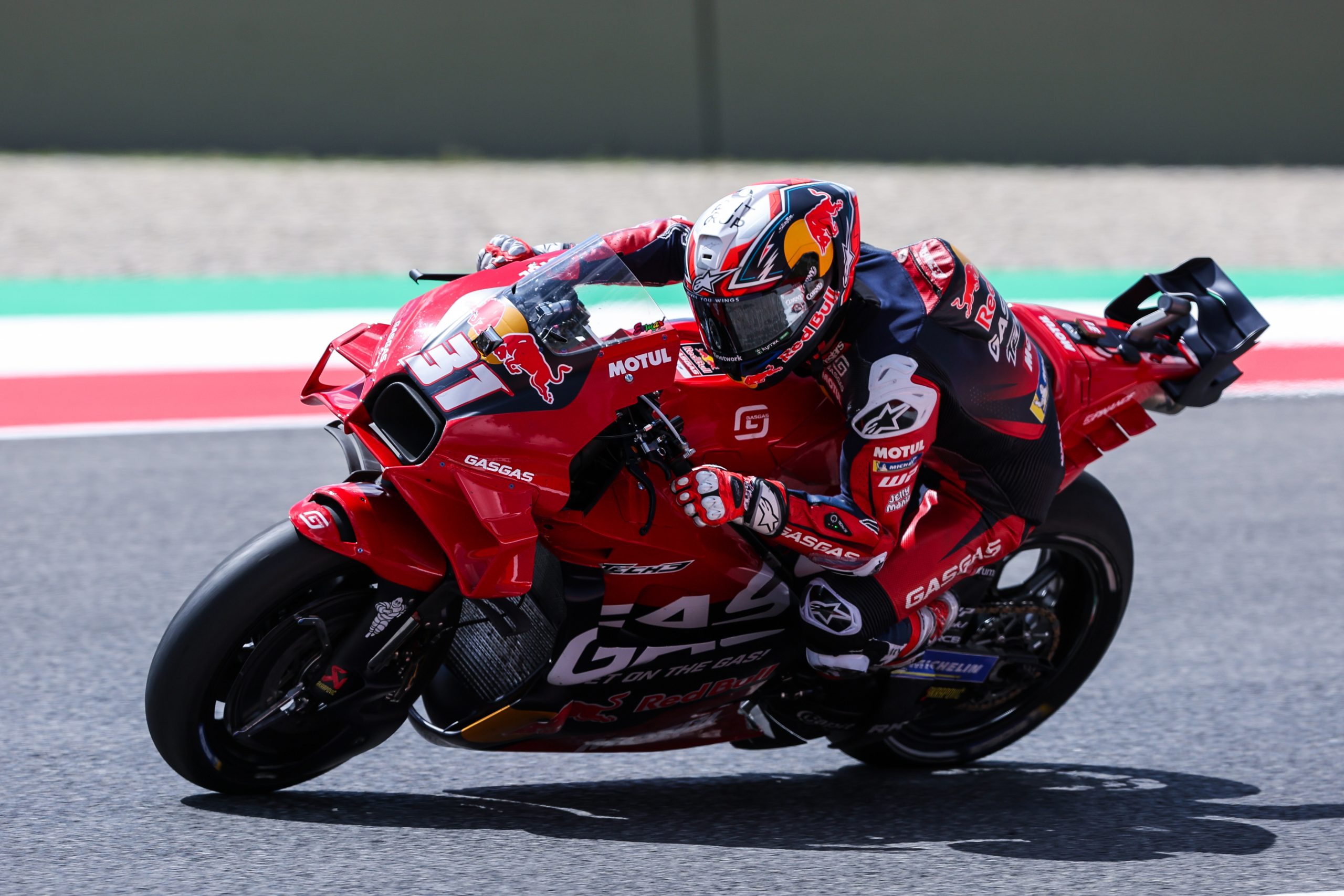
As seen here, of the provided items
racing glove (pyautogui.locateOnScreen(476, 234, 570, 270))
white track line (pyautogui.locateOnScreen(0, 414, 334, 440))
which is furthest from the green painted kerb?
racing glove (pyautogui.locateOnScreen(476, 234, 570, 270))

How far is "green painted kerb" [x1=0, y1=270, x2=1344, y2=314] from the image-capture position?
968 cm

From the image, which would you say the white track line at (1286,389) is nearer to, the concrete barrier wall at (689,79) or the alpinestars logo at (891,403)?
the alpinestars logo at (891,403)

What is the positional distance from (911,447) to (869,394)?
0.52ft

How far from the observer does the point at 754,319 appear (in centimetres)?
336

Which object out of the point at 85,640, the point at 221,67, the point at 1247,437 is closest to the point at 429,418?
the point at 85,640

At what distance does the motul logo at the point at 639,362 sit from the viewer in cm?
332

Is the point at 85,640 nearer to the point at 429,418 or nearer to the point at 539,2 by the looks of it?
the point at 429,418

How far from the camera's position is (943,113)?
1748 centimetres

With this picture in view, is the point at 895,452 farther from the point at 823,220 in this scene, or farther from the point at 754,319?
the point at 823,220

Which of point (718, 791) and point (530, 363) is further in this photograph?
point (718, 791)

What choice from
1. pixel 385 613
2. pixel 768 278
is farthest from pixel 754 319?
pixel 385 613

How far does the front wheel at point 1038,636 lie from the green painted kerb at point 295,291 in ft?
17.8

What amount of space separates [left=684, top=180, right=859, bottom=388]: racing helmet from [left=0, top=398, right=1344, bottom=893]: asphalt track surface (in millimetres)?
1130

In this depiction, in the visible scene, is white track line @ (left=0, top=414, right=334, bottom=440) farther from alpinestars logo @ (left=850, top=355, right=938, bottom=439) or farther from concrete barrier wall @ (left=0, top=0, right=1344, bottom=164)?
concrete barrier wall @ (left=0, top=0, right=1344, bottom=164)
